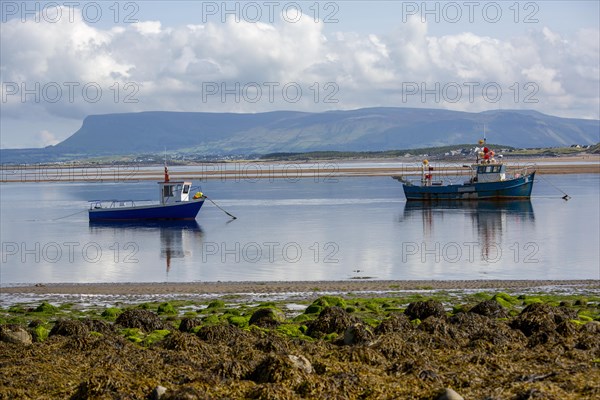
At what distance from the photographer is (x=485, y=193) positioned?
224 ft

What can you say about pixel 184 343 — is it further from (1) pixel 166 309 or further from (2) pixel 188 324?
(1) pixel 166 309

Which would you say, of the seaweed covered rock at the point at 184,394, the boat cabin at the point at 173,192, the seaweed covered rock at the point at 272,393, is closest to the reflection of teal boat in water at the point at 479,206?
the boat cabin at the point at 173,192

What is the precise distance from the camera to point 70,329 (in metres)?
16.9

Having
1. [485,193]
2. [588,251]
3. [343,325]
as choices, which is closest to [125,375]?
[343,325]

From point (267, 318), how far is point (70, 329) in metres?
3.65

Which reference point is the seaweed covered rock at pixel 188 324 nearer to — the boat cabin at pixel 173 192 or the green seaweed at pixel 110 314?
the green seaweed at pixel 110 314

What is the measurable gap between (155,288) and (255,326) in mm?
9485

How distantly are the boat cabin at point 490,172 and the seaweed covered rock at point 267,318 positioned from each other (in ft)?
173

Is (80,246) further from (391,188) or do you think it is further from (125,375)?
(391,188)

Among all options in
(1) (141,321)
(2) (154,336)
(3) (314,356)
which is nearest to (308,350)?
(3) (314,356)

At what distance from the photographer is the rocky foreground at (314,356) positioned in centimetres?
1159

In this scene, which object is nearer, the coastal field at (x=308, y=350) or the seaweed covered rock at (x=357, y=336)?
the coastal field at (x=308, y=350)

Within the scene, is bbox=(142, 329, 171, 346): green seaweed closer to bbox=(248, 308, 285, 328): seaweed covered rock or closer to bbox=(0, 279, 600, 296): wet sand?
bbox=(248, 308, 285, 328): seaweed covered rock

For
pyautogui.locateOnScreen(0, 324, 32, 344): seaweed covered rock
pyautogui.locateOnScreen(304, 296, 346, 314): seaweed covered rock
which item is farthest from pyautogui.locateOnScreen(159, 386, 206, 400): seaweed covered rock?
pyautogui.locateOnScreen(304, 296, 346, 314): seaweed covered rock
